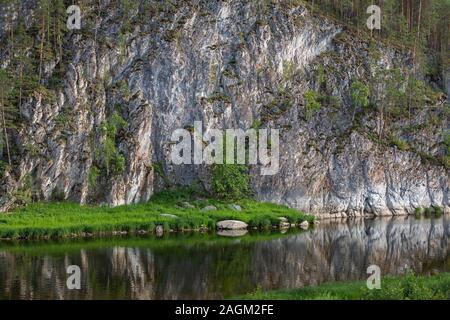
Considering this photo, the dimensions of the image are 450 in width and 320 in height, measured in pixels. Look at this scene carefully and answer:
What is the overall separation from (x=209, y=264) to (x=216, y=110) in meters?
43.6

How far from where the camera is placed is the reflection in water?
31953 mm

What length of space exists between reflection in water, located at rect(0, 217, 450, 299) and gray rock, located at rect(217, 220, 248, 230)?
6.97 metres

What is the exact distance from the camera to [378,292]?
24344mm

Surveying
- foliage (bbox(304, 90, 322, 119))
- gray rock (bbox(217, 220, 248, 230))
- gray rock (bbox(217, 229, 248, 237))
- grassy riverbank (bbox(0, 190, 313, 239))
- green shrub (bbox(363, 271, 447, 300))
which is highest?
foliage (bbox(304, 90, 322, 119))

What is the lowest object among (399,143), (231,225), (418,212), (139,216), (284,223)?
(418,212)

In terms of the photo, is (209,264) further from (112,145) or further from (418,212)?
(418,212)

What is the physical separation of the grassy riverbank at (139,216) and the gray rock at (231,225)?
868 millimetres

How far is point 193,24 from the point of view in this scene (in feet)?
277

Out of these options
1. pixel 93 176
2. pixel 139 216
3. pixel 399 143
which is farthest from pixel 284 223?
pixel 399 143

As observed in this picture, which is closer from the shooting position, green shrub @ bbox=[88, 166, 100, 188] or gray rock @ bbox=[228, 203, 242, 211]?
green shrub @ bbox=[88, 166, 100, 188]

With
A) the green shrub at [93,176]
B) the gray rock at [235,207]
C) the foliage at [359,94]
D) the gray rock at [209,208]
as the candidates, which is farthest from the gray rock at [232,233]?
the foliage at [359,94]

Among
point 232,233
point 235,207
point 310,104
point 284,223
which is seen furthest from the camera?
point 310,104

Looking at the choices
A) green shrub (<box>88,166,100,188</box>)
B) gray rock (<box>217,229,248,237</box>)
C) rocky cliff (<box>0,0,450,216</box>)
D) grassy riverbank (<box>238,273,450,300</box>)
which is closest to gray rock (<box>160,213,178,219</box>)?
gray rock (<box>217,229,248,237</box>)

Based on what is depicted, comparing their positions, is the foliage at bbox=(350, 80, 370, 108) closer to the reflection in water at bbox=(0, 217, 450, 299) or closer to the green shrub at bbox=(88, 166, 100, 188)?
the reflection in water at bbox=(0, 217, 450, 299)
